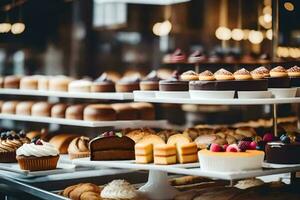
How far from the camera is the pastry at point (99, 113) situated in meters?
5.93

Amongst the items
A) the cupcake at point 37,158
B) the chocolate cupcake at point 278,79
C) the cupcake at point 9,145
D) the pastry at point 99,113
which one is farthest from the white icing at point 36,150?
the chocolate cupcake at point 278,79

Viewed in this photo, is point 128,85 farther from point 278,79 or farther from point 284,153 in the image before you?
point 284,153

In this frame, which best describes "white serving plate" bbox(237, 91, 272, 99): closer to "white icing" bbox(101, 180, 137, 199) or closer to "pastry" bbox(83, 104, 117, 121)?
"white icing" bbox(101, 180, 137, 199)

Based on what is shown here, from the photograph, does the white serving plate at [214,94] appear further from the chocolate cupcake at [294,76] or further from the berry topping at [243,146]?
the chocolate cupcake at [294,76]

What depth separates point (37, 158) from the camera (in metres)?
5.44

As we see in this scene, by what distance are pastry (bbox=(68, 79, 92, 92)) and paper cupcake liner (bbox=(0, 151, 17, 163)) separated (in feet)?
2.70

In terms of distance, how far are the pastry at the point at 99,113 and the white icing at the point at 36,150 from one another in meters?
0.56

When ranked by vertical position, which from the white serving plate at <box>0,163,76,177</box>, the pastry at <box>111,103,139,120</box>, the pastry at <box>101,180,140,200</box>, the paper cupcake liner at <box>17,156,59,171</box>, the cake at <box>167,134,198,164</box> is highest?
the pastry at <box>111,103,139,120</box>

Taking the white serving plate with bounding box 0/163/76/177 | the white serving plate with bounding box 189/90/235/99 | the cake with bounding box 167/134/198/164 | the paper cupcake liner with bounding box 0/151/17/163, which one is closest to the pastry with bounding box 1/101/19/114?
the paper cupcake liner with bounding box 0/151/17/163

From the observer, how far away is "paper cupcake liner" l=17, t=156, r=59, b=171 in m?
5.42

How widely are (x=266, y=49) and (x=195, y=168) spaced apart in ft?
17.3

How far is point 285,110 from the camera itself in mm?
6559

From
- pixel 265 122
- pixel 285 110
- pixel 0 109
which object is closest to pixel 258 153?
pixel 285 110

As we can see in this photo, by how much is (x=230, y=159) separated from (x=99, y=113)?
2125mm
